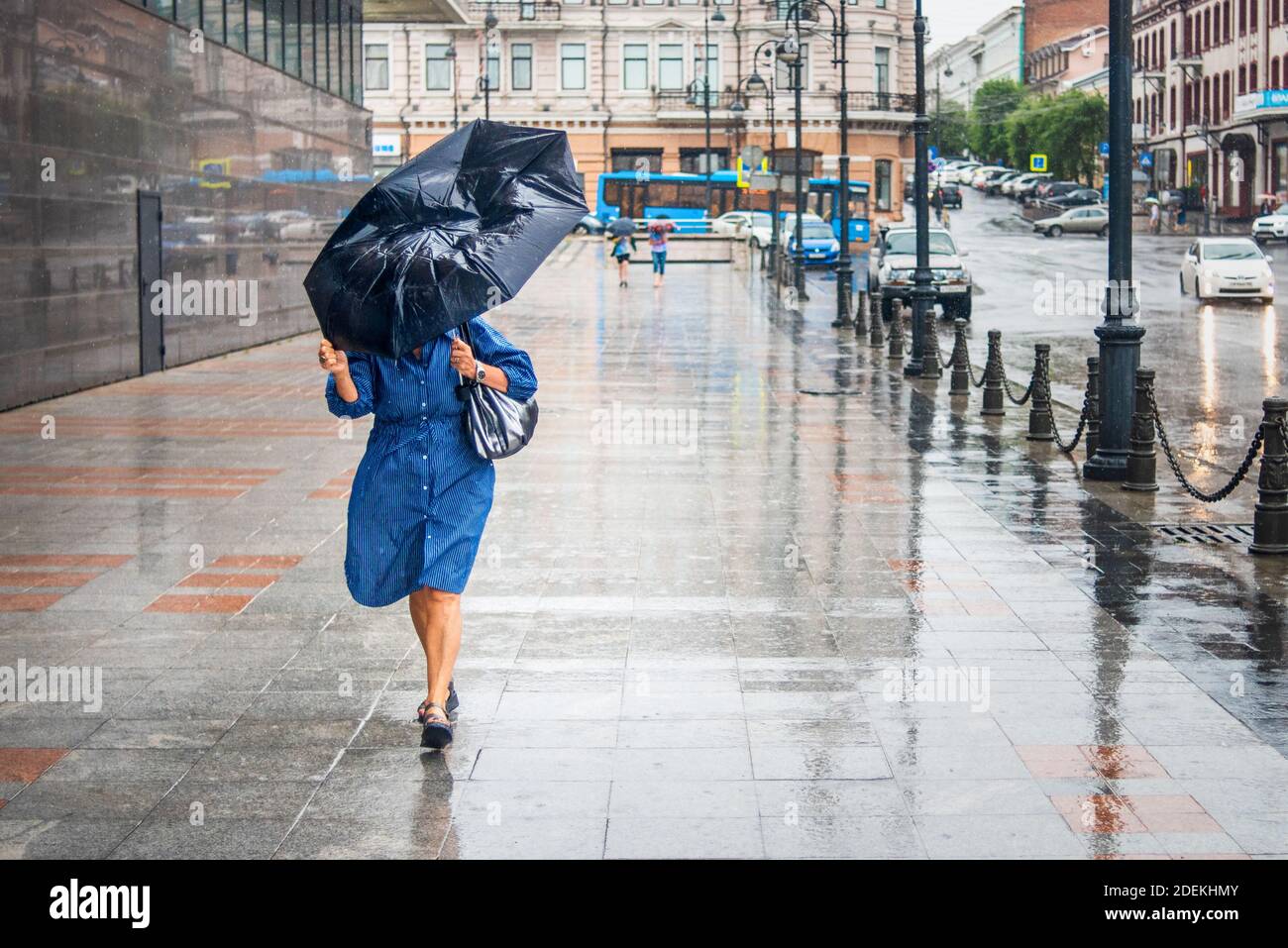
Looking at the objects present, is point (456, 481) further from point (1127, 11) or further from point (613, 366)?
point (613, 366)

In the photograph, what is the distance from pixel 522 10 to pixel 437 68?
16.1ft

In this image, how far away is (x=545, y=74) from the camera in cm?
8356

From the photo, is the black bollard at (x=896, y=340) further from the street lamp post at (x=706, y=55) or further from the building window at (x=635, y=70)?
the building window at (x=635, y=70)

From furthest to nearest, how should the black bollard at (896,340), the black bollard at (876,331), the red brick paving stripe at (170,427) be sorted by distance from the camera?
the black bollard at (876,331), the black bollard at (896,340), the red brick paving stripe at (170,427)

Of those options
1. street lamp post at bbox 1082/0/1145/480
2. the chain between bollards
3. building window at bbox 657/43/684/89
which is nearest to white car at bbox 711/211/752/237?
building window at bbox 657/43/684/89

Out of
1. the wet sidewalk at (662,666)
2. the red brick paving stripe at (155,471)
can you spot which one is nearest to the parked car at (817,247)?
the wet sidewalk at (662,666)

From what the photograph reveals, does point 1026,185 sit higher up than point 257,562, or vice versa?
point 1026,185

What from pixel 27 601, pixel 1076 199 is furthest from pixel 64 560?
pixel 1076 199

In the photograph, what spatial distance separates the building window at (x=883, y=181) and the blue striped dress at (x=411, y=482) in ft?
263

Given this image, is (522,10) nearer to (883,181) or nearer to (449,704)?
(883,181)

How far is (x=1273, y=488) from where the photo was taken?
1061cm

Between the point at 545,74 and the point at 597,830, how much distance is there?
264 ft

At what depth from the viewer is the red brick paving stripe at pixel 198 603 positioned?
29.7 feet
